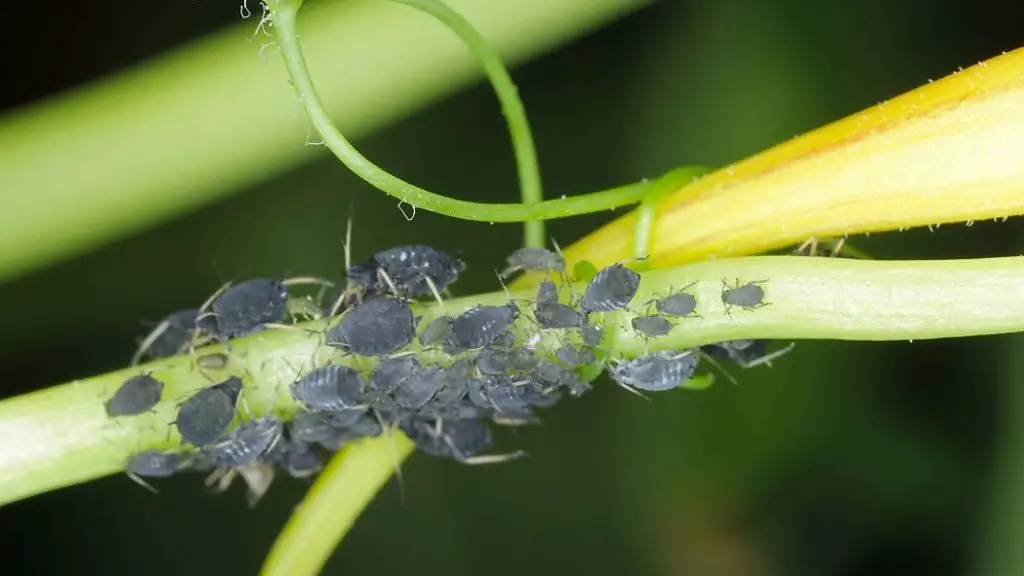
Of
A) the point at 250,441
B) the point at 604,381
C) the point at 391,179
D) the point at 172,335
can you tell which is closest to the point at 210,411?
the point at 250,441

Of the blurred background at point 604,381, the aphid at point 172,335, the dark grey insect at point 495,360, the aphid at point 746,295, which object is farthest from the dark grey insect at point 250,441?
the blurred background at point 604,381

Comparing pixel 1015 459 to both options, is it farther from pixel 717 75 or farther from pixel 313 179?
pixel 313 179

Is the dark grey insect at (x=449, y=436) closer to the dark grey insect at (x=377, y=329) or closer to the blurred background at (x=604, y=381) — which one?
the dark grey insect at (x=377, y=329)

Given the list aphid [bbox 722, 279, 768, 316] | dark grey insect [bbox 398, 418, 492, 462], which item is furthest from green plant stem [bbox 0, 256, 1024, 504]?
dark grey insect [bbox 398, 418, 492, 462]

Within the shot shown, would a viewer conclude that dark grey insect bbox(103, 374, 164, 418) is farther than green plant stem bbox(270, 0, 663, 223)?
Yes

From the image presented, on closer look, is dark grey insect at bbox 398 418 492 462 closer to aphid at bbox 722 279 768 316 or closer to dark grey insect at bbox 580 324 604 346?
dark grey insect at bbox 580 324 604 346

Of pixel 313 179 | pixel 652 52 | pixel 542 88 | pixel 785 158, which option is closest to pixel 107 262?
pixel 313 179
